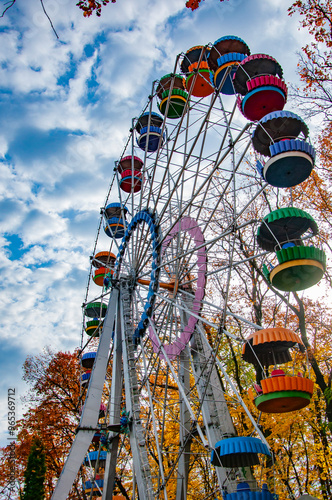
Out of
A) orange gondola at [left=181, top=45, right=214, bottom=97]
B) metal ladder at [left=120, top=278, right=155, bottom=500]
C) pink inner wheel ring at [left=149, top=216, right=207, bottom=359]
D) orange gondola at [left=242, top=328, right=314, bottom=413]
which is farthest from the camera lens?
orange gondola at [left=181, top=45, right=214, bottom=97]

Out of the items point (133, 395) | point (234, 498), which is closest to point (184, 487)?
point (133, 395)

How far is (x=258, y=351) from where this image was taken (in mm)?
8234

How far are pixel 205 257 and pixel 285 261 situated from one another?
4.43 metres

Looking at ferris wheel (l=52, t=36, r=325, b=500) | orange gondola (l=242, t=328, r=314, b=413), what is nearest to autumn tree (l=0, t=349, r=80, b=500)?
ferris wheel (l=52, t=36, r=325, b=500)

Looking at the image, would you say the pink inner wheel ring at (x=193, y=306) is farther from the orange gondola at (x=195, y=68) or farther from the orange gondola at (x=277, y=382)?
the orange gondola at (x=195, y=68)

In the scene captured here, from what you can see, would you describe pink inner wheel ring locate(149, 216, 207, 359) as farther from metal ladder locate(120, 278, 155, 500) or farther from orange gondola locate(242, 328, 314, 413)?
orange gondola locate(242, 328, 314, 413)

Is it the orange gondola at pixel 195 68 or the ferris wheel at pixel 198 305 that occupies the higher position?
the orange gondola at pixel 195 68

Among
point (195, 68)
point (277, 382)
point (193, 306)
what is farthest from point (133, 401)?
point (195, 68)

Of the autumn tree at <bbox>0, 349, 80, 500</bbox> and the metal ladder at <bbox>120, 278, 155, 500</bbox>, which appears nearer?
the metal ladder at <bbox>120, 278, 155, 500</bbox>

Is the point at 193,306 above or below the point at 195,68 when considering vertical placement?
below

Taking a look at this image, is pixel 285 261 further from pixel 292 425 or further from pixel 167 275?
pixel 292 425

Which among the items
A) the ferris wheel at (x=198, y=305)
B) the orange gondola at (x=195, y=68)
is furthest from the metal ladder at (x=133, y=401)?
the orange gondola at (x=195, y=68)

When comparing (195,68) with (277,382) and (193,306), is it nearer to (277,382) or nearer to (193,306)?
(193,306)

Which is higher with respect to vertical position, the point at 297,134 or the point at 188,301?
the point at 297,134
